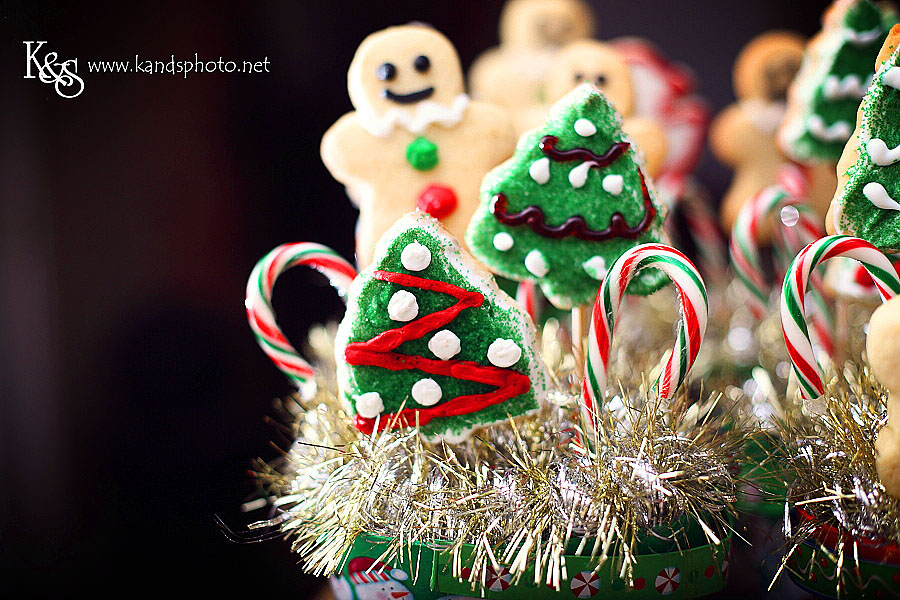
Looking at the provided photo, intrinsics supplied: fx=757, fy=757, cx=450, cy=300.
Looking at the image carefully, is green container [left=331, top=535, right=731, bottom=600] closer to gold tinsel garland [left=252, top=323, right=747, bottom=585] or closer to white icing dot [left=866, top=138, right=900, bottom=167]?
gold tinsel garland [left=252, top=323, right=747, bottom=585]

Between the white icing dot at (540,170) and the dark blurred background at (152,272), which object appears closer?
the white icing dot at (540,170)

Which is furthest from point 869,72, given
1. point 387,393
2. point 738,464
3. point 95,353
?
point 95,353

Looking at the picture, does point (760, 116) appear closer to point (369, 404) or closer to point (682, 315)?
point (682, 315)

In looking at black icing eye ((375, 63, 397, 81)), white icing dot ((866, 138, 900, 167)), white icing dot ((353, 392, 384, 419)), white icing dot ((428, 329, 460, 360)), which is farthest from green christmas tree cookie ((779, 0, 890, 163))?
white icing dot ((353, 392, 384, 419))

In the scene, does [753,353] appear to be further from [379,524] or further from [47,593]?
[47,593]

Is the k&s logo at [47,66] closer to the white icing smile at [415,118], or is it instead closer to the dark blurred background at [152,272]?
the dark blurred background at [152,272]

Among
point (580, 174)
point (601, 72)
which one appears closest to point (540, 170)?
point (580, 174)

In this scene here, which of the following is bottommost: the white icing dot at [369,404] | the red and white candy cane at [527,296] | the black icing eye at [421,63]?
the white icing dot at [369,404]

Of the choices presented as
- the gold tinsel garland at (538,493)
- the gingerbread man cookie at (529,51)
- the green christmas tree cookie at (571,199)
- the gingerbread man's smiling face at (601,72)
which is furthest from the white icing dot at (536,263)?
the gingerbread man cookie at (529,51)

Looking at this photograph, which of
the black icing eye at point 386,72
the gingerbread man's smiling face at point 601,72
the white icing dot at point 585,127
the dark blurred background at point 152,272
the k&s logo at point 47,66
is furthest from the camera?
the dark blurred background at point 152,272
